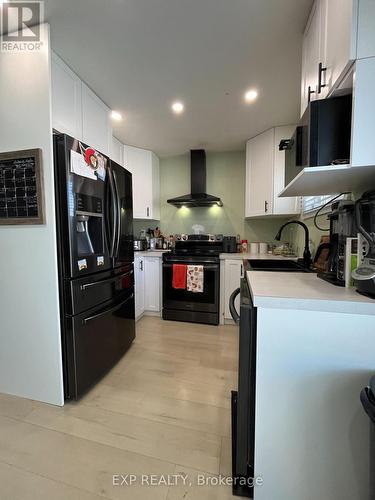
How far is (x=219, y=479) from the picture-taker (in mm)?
1057

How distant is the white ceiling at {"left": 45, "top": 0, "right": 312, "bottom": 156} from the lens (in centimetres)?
125

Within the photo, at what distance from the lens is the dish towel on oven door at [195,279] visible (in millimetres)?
2803

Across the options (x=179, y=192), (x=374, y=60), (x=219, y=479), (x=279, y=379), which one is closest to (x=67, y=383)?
(x=219, y=479)

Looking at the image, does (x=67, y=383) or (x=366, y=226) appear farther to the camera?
(x=67, y=383)

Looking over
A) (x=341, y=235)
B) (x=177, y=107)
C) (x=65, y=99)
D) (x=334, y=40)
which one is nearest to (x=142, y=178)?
(x=177, y=107)

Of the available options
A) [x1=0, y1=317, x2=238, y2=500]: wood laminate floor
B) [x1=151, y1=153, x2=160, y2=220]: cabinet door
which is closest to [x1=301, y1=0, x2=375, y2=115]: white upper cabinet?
[x1=0, y1=317, x2=238, y2=500]: wood laminate floor

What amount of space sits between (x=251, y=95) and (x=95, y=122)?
4.74 ft

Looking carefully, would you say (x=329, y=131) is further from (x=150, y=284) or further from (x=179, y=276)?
(x=150, y=284)

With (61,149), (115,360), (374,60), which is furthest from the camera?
(115,360)

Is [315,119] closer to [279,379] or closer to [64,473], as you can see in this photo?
[279,379]

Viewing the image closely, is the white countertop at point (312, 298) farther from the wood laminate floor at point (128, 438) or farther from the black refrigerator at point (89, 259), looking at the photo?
the black refrigerator at point (89, 259)

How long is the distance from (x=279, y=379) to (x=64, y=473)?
3.76ft

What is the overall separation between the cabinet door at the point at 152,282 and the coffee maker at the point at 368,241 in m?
2.41

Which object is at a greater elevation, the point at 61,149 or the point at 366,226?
the point at 61,149
